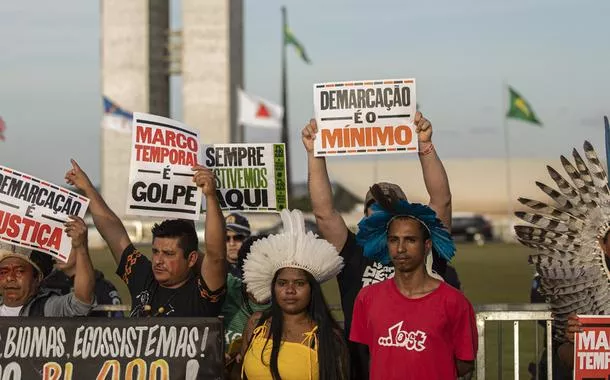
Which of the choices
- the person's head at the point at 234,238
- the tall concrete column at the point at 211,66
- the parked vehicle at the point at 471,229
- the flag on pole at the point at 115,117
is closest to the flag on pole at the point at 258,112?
the tall concrete column at the point at 211,66

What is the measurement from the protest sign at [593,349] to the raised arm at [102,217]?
98.9 inches

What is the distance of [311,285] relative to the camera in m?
6.30

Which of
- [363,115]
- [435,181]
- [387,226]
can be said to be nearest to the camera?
[387,226]

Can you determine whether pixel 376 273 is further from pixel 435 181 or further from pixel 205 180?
pixel 205 180

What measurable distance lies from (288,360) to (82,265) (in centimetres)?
129

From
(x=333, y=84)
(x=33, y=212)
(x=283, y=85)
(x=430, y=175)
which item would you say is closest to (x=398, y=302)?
(x=430, y=175)

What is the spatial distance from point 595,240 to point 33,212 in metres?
3.03

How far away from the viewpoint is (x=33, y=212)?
7.13 metres

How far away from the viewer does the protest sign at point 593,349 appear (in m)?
6.66

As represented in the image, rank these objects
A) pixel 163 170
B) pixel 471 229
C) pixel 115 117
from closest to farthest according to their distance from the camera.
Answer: pixel 163 170, pixel 115 117, pixel 471 229

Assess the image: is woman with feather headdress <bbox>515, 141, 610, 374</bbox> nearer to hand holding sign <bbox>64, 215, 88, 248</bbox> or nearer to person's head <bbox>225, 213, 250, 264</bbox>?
hand holding sign <bbox>64, 215, 88, 248</bbox>

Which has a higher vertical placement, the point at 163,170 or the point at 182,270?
the point at 163,170

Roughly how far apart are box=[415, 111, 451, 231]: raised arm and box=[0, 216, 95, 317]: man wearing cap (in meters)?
1.83

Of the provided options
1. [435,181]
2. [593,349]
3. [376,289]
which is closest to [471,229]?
[593,349]
